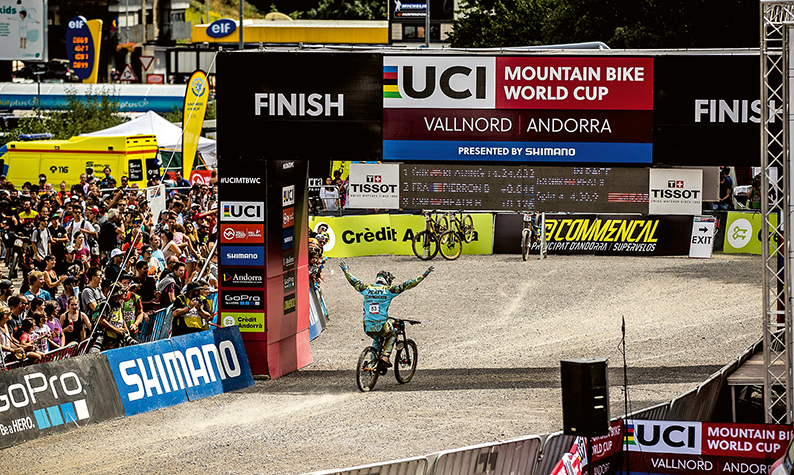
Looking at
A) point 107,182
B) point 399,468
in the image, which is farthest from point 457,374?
point 107,182

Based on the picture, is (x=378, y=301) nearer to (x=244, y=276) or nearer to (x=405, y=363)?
(x=405, y=363)

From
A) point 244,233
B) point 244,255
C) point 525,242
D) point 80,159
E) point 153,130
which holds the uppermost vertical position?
point 153,130

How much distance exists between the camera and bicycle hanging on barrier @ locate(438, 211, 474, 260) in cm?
2603

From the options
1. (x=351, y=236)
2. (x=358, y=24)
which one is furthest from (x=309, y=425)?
(x=358, y=24)

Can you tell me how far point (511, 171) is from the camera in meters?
21.5

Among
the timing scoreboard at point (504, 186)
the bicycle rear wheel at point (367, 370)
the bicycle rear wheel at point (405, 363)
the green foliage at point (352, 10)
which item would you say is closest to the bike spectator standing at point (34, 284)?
the bicycle rear wheel at point (367, 370)

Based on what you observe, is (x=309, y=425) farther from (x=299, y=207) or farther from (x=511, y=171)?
(x=511, y=171)

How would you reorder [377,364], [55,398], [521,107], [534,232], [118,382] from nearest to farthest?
[55,398] < [118,382] < [521,107] < [377,364] < [534,232]

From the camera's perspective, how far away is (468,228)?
2680 centimetres

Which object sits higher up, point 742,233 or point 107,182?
point 107,182

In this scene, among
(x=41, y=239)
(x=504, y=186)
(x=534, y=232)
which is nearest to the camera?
(x=41, y=239)

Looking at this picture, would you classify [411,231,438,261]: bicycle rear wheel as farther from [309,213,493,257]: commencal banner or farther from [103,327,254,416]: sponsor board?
[103,327,254,416]: sponsor board

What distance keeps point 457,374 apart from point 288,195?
3658mm

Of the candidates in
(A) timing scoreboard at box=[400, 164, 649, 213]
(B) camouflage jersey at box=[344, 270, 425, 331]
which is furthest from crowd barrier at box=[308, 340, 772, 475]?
(A) timing scoreboard at box=[400, 164, 649, 213]
